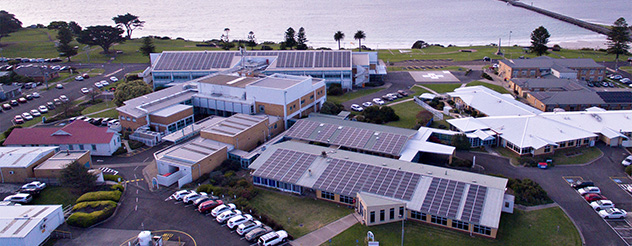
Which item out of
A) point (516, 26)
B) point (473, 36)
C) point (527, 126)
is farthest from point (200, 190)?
point (516, 26)

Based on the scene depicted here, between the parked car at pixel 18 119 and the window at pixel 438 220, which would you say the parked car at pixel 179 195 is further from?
the parked car at pixel 18 119

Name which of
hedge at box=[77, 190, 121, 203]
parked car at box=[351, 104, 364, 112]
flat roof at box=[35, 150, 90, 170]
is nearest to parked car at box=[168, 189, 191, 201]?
hedge at box=[77, 190, 121, 203]

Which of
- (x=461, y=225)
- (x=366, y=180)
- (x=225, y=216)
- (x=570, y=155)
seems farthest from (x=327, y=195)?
(x=570, y=155)

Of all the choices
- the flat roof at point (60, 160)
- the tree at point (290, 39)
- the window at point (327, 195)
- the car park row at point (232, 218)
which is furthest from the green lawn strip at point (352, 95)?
the flat roof at point (60, 160)

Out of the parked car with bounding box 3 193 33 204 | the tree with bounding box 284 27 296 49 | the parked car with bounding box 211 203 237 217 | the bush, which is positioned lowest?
the parked car with bounding box 211 203 237 217

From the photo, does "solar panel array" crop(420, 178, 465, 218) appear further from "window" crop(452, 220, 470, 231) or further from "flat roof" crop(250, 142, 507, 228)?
"window" crop(452, 220, 470, 231)

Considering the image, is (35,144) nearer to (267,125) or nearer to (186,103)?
(186,103)
